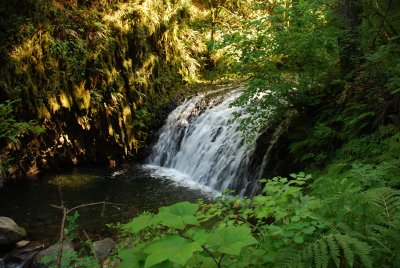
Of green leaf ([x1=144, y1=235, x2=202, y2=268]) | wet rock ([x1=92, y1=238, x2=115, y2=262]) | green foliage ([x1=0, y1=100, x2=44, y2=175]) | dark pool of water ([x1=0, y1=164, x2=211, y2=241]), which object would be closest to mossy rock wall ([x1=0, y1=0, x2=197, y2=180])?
dark pool of water ([x1=0, y1=164, x2=211, y2=241])

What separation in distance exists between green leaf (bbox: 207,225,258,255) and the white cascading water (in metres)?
5.56

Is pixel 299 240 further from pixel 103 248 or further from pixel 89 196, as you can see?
pixel 89 196

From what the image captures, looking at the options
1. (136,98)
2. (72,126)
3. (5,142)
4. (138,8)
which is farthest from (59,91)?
(138,8)

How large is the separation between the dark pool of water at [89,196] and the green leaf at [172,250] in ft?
16.1

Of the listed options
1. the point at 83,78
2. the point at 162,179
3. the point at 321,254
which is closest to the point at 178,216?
the point at 321,254

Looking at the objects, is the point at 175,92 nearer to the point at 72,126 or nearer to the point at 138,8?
the point at 138,8

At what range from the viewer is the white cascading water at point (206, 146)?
830 centimetres

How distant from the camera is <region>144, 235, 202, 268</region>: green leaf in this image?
1.62 m

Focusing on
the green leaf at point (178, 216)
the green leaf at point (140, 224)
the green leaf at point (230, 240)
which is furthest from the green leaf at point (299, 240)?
the green leaf at point (140, 224)

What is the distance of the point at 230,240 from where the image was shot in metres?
1.82

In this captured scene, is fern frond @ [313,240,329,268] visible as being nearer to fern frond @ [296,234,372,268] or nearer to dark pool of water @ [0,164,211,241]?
fern frond @ [296,234,372,268]

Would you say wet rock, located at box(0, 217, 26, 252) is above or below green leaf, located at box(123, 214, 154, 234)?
below

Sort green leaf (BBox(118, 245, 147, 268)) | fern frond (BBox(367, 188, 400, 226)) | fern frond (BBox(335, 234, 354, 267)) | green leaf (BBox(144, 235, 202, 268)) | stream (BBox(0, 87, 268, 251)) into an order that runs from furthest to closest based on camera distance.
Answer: stream (BBox(0, 87, 268, 251))
fern frond (BBox(367, 188, 400, 226))
fern frond (BBox(335, 234, 354, 267))
green leaf (BBox(118, 245, 147, 268))
green leaf (BBox(144, 235, 202, 268))

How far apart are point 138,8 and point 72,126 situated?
4478 mm
